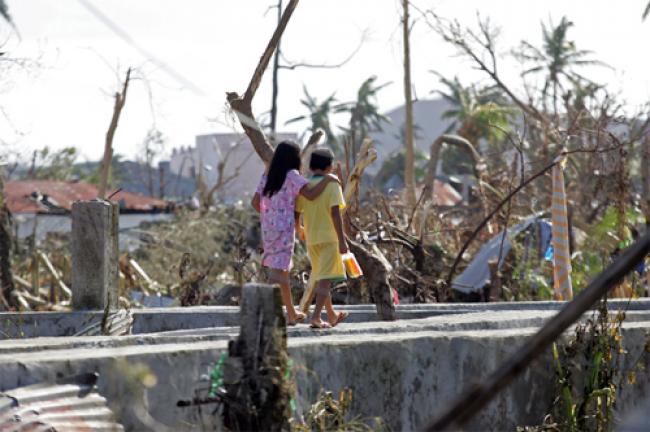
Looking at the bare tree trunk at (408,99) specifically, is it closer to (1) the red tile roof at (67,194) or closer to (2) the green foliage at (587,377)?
(2) the green foliage at (587,377)

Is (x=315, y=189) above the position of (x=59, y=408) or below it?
above

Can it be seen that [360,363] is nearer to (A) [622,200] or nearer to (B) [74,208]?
(B) [74,208]

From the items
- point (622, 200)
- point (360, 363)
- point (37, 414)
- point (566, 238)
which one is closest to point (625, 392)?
point (360, 363)

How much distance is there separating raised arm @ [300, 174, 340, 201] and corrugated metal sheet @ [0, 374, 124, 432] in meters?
3.50

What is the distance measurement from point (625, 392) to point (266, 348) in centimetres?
361

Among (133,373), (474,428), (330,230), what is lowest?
(474,428)

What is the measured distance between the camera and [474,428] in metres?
8.24

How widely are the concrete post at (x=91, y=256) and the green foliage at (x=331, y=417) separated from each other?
425 centimetres

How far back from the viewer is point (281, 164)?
995cm

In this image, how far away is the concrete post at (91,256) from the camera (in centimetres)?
1135

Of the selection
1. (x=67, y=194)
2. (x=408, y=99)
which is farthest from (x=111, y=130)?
(x=67, y=194)

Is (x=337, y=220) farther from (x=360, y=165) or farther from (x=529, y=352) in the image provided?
(x=529, y=352)

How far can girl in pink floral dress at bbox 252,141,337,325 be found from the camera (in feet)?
32.5

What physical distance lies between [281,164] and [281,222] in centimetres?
42
